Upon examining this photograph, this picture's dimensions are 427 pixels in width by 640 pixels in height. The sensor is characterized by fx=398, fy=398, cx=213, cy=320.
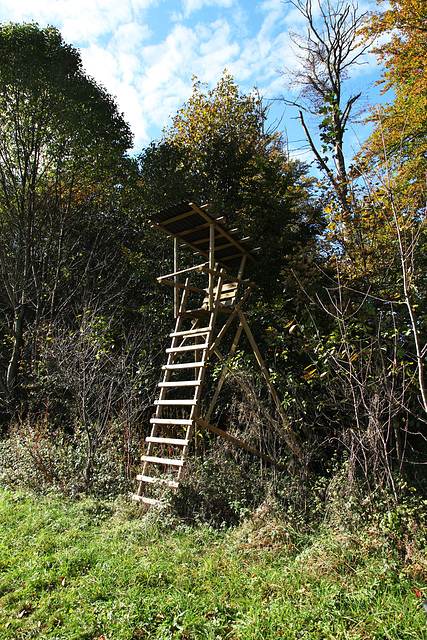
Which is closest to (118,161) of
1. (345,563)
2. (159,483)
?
(159,483)

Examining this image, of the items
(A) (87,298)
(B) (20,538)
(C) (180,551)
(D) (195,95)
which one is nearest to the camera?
(C) (180,551)

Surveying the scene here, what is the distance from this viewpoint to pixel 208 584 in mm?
2902

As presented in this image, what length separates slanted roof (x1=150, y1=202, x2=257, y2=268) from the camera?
5.36 m

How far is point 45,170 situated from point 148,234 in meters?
2.67

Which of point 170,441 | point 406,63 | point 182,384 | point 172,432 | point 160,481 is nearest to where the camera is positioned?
point 160,481

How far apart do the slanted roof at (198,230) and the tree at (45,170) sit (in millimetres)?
4006

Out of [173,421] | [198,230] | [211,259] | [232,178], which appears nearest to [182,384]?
[173,421]

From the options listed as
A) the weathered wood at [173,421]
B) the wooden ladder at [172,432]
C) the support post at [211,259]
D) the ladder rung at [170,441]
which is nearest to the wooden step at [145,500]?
the wooden ladder at [172,432]

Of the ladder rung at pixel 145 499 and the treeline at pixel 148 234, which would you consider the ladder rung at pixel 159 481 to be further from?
the treeline at pixel 148 234

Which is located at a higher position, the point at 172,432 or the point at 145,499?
the point at 172,432

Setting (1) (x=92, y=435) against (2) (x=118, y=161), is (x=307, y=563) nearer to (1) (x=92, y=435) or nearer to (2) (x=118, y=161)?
Answer: (1) (x=92, y=435)

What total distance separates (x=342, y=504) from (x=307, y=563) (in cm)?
67

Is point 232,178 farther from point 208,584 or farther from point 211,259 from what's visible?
point 208,584

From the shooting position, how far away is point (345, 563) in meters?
2.90
